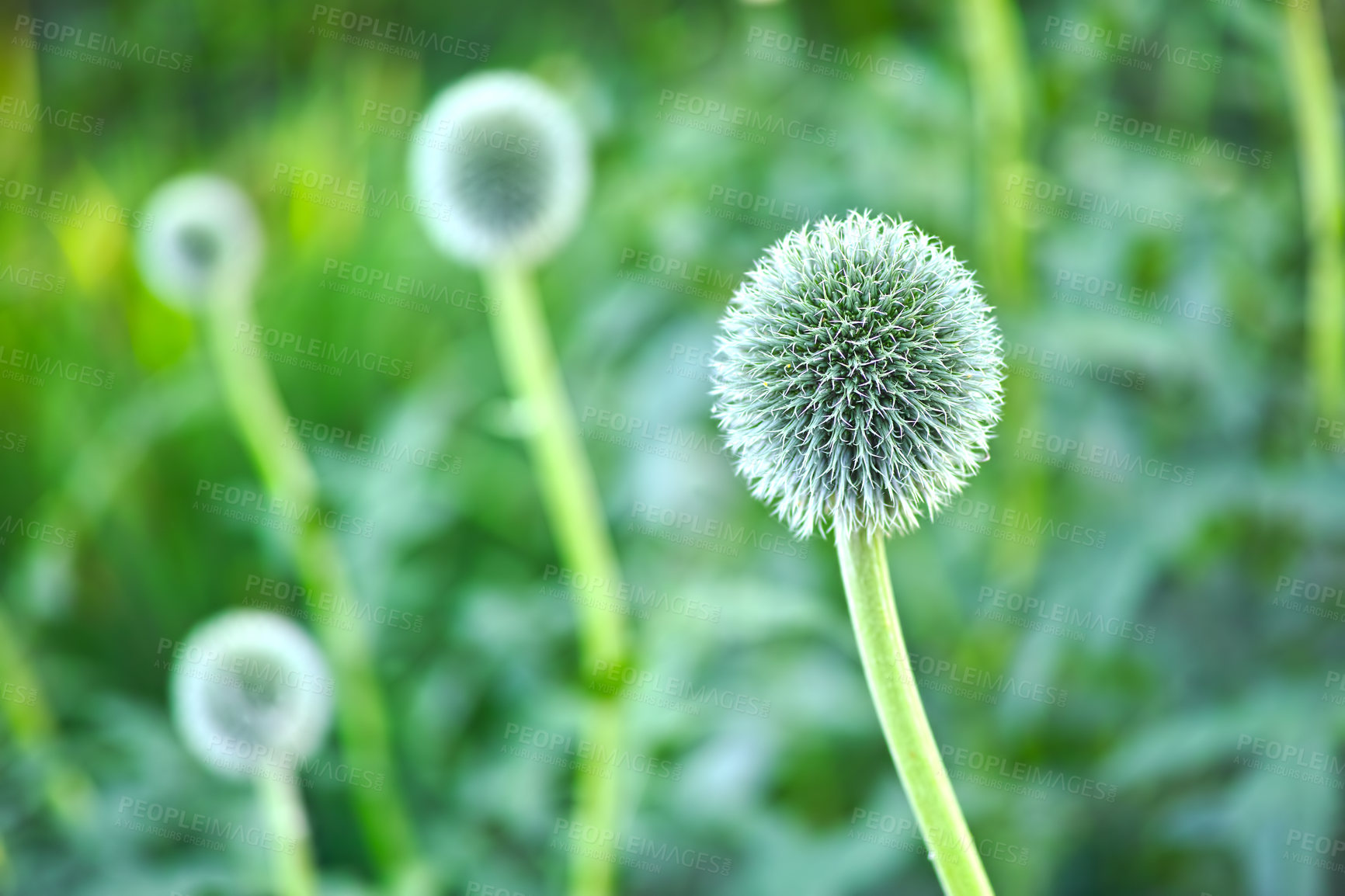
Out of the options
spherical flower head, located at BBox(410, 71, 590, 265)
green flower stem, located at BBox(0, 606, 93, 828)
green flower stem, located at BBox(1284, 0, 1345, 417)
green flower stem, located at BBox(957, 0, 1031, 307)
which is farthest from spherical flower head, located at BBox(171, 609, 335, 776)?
green flower stem, located at BBox(1284, 0, 1345, 417)

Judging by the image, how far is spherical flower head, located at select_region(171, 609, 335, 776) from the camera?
1666 mm

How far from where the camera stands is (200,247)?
2283 mm

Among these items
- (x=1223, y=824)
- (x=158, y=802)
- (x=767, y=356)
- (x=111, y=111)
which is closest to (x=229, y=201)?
(x=158, y=802)

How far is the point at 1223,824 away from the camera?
131 centimetres

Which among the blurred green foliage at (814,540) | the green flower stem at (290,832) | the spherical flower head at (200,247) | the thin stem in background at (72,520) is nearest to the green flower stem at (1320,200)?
the blurred green foliage at (814,540)

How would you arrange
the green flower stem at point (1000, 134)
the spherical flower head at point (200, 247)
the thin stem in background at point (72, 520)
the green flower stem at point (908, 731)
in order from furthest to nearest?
the spherical flower head at point (200, 247), the thin stem in background at point (72, 520), the green flower stem at point (1000, 134), the green flower stem at point (908, 731)

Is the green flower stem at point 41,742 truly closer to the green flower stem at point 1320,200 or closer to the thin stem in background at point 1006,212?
the thin stem in background at point 1006,212

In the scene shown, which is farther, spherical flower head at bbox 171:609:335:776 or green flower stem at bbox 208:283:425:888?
green flower stem at bbox 208:283:425:888

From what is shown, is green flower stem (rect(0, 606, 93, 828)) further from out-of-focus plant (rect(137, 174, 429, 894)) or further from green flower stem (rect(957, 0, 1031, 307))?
green flower stem (rect(957, 0, 1031, 307))

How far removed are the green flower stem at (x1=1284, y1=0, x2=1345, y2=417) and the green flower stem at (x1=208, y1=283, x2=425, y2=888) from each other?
160 centimetres

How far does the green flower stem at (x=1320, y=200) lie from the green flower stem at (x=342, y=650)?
5.24ft

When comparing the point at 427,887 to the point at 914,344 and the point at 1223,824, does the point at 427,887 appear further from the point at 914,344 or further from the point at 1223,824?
the point at 914,344

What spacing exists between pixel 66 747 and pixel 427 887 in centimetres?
85

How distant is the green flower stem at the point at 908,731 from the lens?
27.0 inches
